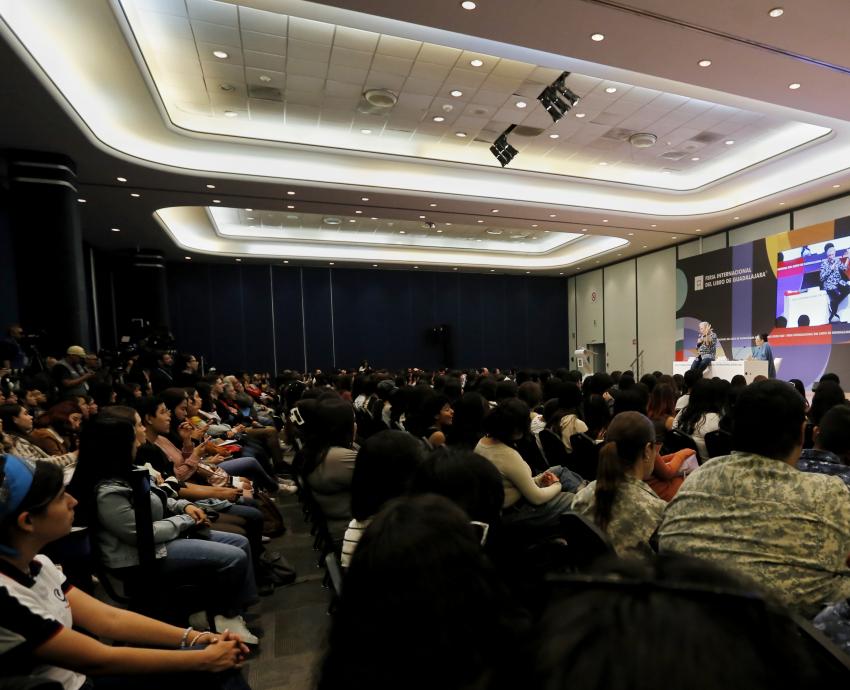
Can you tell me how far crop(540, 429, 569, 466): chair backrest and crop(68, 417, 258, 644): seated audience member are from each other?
2089 mm

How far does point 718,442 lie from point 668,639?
10.6 ft

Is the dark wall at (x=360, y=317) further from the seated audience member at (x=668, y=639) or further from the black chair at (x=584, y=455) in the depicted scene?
the seated audience member at (x=668, y=639)

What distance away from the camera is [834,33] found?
13.6 feet

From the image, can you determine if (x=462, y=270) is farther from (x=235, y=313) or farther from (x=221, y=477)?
(x=221, y=477)

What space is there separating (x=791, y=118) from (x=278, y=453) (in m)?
7.87

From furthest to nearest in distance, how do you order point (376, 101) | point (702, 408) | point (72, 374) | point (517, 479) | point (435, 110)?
point (435, 110) < point (376, 101) < point (72, 374) < point (702, 408) < point (517, 479)

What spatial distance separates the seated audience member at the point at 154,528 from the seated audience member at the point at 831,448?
261cm

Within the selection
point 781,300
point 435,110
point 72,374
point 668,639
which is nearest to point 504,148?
point 435,110

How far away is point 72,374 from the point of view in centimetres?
541

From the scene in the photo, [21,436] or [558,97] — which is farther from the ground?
[558,97]

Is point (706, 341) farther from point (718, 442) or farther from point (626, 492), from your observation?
point (626, 492)

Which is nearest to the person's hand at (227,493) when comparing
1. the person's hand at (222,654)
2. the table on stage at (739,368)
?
the person's hand at (222,654)

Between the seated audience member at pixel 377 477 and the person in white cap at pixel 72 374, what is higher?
the person in white cap at pixel 72 374

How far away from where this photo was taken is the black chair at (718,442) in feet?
10.1
